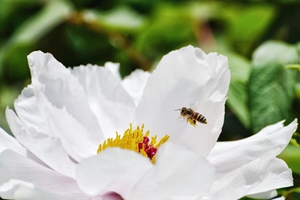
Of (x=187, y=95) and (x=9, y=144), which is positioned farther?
(x=187, y=95)

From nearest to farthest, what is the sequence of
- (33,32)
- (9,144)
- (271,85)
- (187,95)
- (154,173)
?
(154,173), (9,144), (187,95), (271,85), (33,32)

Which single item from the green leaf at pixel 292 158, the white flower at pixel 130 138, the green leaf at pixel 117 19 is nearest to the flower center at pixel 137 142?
the white flower at pixel 130 138

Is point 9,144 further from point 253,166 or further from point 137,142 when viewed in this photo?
point 253,166

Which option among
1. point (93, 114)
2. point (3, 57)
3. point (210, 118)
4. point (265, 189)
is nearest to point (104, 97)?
point (93, 114)

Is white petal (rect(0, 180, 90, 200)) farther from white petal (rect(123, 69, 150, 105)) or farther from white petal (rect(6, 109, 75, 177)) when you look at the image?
white petal (rect(123, 69, 150, 105))

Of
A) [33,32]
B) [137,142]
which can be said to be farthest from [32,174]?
[33,32]

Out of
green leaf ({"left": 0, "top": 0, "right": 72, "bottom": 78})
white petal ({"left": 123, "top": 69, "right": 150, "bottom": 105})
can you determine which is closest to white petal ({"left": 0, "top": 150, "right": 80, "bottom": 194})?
white petal ({"left": 123, "top": 69, "right": 150, "bottom": 105})

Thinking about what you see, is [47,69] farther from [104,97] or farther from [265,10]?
[265,10]
